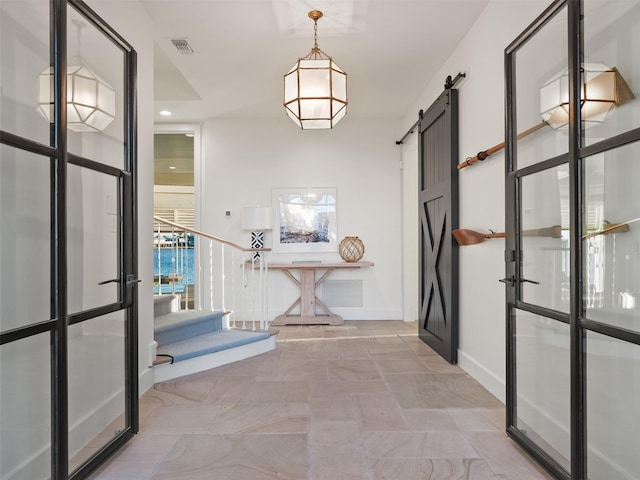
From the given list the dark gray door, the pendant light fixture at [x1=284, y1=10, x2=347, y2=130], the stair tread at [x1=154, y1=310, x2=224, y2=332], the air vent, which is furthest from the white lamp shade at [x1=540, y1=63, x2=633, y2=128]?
the stair tread at [x1=154, y1=310, x2=224, y2=332]

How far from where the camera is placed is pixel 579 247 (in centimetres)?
173

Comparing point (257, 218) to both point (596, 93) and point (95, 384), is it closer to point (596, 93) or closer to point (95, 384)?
point (95, 384)

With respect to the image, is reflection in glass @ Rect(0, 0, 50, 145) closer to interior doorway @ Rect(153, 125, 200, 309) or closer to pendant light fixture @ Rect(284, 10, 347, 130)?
pendant light fixture @ Rect(284, 10, 347, 130)

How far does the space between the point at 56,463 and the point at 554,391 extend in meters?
2.33

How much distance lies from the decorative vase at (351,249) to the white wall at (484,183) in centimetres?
227

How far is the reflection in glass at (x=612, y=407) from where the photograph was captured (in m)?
1.54

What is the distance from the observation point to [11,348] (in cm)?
159

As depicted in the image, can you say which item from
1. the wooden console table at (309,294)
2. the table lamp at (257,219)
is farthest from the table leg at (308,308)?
the table lamp at (257,219)

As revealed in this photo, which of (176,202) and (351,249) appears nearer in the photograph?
(351,249)

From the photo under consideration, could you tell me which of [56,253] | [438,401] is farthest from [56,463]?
[438,401]

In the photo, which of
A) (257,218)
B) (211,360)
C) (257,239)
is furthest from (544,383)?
(257,239)

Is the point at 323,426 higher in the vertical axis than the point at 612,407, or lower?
lower

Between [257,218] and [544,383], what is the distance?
4141 millimetres

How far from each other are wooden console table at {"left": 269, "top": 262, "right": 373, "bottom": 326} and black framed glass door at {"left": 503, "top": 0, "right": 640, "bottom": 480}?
11.2ft
